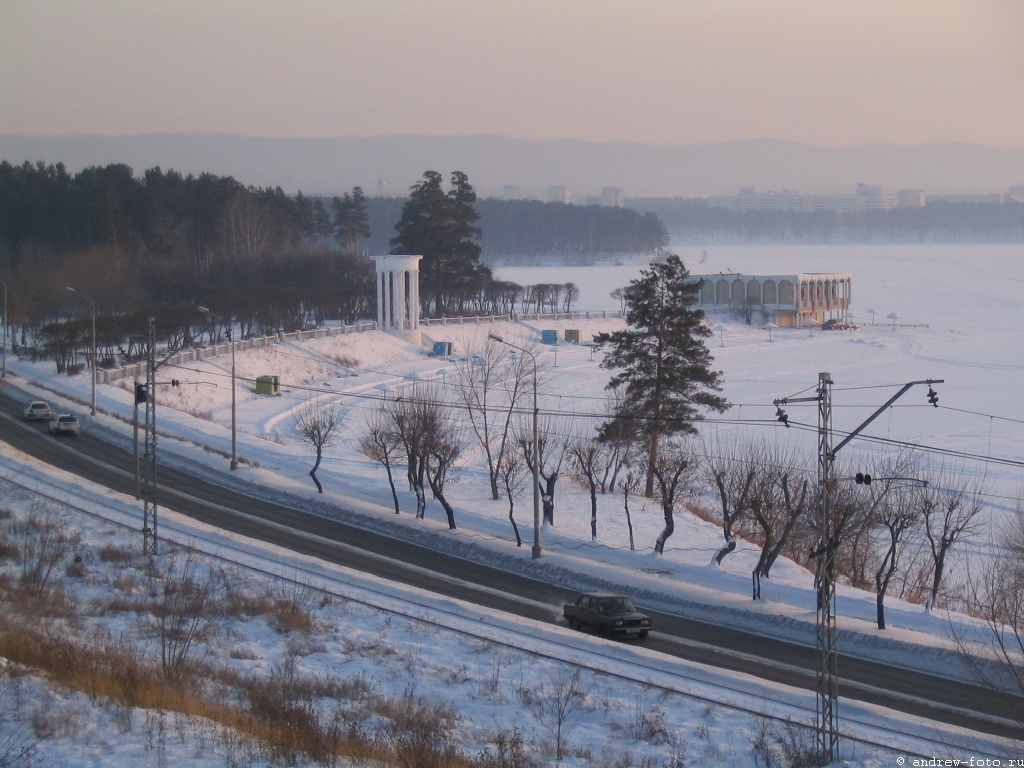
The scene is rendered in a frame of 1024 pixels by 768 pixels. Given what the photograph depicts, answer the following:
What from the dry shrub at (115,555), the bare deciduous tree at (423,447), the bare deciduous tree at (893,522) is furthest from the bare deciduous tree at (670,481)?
the dry shrub at (115,555)

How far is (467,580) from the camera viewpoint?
23.5 m

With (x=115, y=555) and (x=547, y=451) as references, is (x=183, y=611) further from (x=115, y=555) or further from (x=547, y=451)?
(x=547, y=451)

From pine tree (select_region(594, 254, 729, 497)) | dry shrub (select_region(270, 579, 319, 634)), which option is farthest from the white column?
dry shrub (select_region(270, 579, 319, 634))

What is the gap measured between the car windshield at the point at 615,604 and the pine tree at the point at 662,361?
40.7 feet

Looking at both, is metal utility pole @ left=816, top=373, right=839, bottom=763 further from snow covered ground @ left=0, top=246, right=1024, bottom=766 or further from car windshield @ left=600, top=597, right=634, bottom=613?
car windshield @ left=600, top=597, right=634, bottom=613

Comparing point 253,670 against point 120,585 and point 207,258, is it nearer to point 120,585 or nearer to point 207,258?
point 120,585

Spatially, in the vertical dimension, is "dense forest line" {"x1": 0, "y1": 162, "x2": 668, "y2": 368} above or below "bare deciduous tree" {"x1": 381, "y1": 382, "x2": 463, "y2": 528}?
above

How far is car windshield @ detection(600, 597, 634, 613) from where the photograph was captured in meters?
19.3

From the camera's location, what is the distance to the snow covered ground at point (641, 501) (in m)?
15.9

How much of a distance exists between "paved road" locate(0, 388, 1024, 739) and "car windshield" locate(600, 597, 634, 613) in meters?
0.74

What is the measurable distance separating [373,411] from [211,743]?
1310 inches

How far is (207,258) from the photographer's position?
90188mm

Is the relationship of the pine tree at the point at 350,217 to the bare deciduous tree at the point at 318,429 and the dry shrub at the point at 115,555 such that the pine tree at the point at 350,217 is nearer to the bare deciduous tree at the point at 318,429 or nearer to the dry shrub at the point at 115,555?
the bare deciduous tree at the point at 318,429

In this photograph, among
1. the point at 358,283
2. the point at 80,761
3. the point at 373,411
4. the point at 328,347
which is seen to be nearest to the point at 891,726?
the point at 80,761
